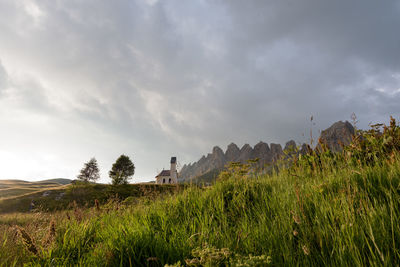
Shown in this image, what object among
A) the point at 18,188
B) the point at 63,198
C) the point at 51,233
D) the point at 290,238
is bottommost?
the point at 63,198

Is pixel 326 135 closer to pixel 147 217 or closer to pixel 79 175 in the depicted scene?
pixel 147 217

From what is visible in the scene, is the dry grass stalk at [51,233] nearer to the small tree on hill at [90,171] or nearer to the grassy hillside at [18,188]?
the grassy hillside at [18,188]

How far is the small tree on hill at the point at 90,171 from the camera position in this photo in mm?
72250

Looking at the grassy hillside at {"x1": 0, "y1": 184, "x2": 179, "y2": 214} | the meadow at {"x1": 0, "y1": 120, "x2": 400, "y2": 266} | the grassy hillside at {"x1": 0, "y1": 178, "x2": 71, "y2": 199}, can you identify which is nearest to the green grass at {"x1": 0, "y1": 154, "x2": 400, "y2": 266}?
the meadow at {"x1": 0, "y1": 120, "x2": 400, "y2": 266}

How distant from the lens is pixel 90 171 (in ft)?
242

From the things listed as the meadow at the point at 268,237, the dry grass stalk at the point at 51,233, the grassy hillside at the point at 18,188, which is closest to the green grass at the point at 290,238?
the meadow at the point at 268,237

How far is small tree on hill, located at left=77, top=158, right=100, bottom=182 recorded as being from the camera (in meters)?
72.2

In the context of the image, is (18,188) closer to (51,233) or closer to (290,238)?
(51,233)

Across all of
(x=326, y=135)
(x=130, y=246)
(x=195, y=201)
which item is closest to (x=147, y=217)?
(x=195, y=201)

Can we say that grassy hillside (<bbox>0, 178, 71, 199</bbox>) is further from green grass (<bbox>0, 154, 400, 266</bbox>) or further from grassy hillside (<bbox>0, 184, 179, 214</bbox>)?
green grass (<bbox>0, 154, 400, 266</bbox>)

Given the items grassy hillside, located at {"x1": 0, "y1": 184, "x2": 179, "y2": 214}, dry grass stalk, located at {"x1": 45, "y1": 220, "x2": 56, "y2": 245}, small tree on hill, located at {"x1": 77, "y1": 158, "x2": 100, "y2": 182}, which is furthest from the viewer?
small tree on hill, located at {"x1": 77, "y1": 158, "x2": 100, "y2": 182}

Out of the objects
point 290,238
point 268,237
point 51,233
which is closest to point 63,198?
point 51,233

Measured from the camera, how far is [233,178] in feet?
16.0

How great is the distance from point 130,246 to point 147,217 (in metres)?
1.48
